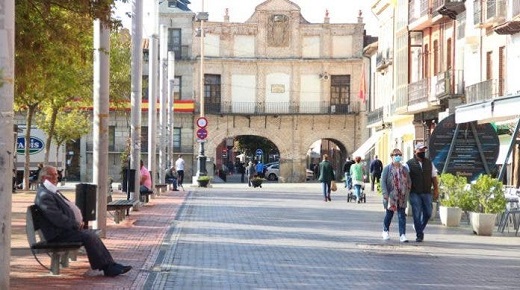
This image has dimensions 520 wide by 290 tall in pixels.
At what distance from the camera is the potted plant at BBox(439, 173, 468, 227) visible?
25781 mm

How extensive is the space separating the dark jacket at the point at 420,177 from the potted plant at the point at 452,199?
366 cm

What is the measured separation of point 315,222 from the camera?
93.2ft

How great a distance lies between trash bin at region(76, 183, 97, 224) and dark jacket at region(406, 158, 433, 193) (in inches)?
249

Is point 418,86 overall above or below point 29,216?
above

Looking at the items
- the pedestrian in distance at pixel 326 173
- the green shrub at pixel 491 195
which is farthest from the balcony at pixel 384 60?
the green shrub at pixel 491 195

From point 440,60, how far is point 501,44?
9.25 metres

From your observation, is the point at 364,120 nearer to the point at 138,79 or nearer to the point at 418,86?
the point at 418,86

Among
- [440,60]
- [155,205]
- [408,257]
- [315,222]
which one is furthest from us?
[440,60]

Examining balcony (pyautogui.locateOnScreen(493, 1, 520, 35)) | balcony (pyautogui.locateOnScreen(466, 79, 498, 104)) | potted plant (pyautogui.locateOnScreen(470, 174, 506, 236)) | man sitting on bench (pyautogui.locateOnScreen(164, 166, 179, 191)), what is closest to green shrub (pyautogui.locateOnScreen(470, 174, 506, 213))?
potted plant (pyautogui.locateOnScreen(470, 174, 506, 236))

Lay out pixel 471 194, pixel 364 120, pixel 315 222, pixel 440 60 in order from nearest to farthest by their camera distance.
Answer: pixel 471 194, pixel 315 222, pixel 440 60, pixel 364 120

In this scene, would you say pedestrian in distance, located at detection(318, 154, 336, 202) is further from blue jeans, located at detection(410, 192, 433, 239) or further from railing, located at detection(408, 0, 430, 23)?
blue jeans, located at detection(410, 192, 433, 239)

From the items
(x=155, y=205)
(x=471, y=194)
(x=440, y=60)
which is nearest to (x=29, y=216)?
(x=471, y=194)

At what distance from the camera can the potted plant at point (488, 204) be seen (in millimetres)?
23703

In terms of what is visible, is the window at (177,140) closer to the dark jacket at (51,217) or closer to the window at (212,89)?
the window at (212,89)
